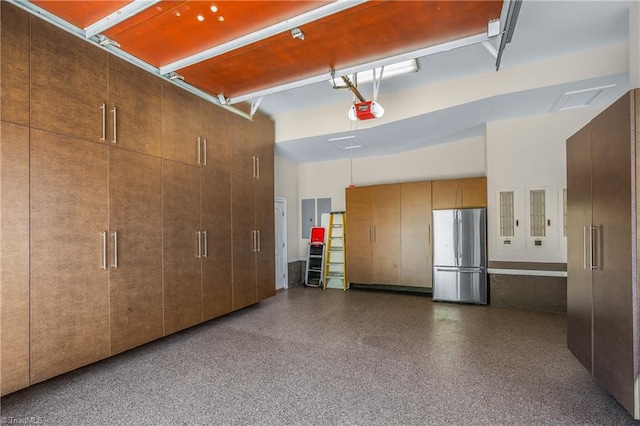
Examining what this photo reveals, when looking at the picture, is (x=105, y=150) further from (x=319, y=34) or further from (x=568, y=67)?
(x=568, y=67)

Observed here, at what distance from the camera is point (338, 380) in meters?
2.63

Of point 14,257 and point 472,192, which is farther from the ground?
point 472,192

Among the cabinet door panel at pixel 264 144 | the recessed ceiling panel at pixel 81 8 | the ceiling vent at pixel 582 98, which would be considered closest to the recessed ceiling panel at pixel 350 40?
the recessed ceiling panel at pixel 81 8

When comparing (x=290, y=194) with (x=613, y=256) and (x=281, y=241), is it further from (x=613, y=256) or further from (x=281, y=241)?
(x=613, y=256)

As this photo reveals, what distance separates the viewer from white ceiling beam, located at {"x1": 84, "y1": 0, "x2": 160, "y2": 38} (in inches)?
87.7

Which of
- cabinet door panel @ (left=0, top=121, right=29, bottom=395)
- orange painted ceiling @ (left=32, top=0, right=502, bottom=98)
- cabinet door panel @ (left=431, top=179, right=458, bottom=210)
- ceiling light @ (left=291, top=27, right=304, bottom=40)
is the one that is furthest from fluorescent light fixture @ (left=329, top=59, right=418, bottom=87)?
cabinet door panel @ (left=0, top=121, right=29, bottom=395)

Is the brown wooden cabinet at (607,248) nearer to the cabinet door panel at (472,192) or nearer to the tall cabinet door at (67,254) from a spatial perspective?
the cabinet door panel at (472,192)

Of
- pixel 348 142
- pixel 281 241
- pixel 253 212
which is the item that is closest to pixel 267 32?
pixel 253 212

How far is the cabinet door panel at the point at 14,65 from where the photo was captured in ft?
7.14

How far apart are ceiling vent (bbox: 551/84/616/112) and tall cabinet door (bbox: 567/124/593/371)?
1.92 meters

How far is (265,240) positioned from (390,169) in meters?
3.18

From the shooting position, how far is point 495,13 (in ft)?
7.55

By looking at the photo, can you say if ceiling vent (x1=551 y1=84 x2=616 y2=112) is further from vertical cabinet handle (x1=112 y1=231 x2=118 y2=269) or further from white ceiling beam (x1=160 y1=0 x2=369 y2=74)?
vertical cabinet handle (x1=112 y1=231 x2=118 y2=269)

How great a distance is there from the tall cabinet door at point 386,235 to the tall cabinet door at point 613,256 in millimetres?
3707
